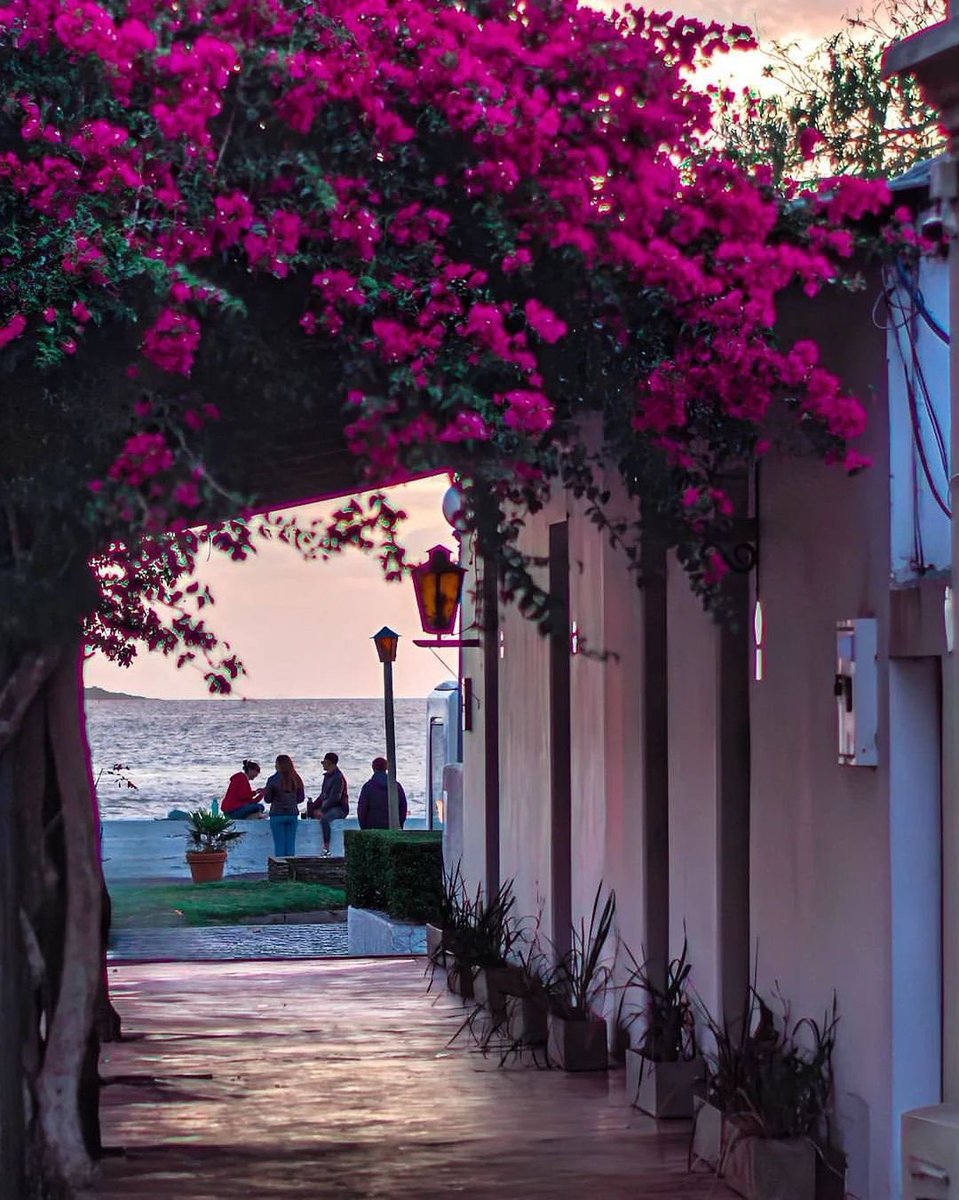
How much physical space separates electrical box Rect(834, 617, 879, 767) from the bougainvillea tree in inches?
22.5

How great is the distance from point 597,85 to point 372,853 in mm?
11381

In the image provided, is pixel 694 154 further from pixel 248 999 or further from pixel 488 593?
pixel 248 999

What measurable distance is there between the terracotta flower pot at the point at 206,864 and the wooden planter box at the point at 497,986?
12.0 meters

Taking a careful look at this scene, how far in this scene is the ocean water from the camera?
254 feet

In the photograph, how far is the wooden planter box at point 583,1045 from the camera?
9.33 m

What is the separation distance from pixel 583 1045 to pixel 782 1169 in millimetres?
2970

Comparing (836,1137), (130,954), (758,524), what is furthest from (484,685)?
(836,1137)

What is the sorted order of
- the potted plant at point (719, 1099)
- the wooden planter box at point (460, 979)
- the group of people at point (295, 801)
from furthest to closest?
1. the group of people at point (295, 801)
2. the wooden planter box at point (460, 979)
3. the potted plant at point (719, 1099)

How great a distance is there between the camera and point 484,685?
44.4 ft

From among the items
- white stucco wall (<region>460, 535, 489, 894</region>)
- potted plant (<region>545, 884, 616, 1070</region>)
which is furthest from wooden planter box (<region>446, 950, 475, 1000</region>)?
potted plant (<region>545, 884, 616, 1070</region>)

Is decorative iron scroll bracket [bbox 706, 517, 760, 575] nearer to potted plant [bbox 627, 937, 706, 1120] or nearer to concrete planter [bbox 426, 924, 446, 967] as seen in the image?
potted plant [bbox 627, 937, 706, 1120]

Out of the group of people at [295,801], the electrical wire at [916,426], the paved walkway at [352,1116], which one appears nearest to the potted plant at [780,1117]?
the paved walkway at [352,1116]

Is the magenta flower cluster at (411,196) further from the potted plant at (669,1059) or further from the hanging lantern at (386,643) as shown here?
the hanging lantern at (386,643)

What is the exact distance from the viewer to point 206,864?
23.2m
